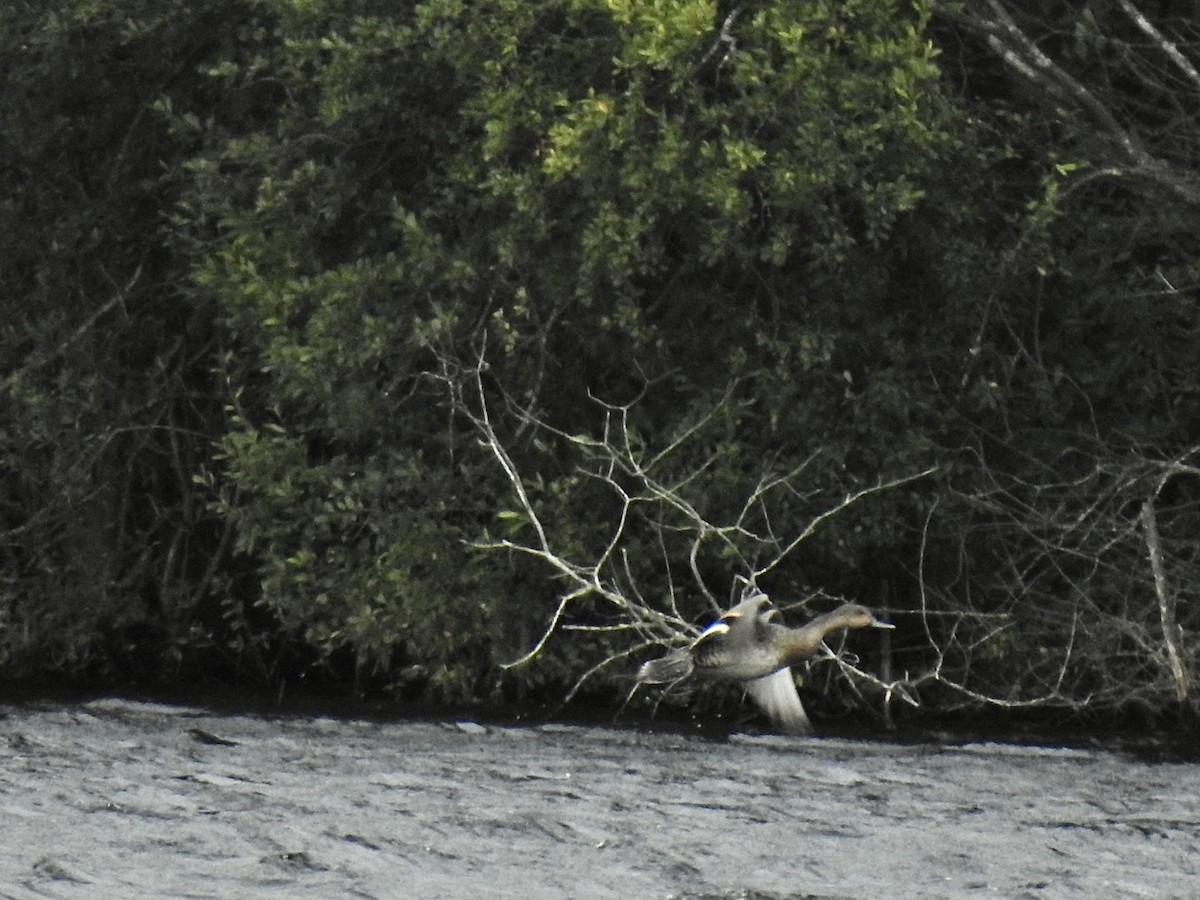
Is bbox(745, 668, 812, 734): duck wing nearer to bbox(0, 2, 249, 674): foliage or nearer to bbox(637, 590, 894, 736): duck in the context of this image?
bbox(637, 590, 894, 736): duck

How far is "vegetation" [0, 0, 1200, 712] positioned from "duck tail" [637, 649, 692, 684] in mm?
350

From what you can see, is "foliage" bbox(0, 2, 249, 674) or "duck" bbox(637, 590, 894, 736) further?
"foliage" bbox(0, 2, 249, 674)

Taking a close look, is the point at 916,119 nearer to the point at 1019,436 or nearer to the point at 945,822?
the point at 1019,436

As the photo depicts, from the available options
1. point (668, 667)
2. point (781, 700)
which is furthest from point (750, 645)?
point (781, 700)

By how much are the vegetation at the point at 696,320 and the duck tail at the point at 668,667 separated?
13.8 inches

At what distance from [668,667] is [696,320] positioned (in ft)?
5.60

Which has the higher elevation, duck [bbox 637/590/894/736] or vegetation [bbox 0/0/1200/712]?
vegetation [bbox 0/0/1200/712]

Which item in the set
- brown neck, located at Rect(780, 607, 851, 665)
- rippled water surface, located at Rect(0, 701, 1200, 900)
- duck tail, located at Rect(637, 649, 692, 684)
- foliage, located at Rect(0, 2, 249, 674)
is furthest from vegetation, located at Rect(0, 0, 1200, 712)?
rippled water surface, located at Rect(0, 701, 1200, 900)

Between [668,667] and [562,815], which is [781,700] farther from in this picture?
[562,815]

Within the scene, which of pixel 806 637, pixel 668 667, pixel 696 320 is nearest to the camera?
pixel 806 637

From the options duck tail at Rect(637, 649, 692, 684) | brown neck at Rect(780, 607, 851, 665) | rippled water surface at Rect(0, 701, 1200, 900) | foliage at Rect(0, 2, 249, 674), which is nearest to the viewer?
rippled water surface at Rect(0, 701, 1200, 900)

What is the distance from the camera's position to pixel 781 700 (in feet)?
36.9

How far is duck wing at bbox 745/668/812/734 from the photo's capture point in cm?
1123

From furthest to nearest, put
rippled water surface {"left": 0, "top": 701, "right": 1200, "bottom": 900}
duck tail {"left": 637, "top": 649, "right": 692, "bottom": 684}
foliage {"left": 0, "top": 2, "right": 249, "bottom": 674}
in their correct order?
foliage {"left": 0, "top": 2, "right": 249, "bottom": 674} → duck tail {"left": 637, "top": 649, "right": 692, "bottom": 684} → rippled water surface {"left": 0, "top": 701, "right": 1200, "bottom": 900}
